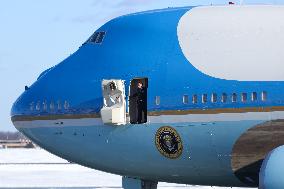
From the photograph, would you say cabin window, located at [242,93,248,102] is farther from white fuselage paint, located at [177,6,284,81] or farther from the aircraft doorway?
the aircraft doorway

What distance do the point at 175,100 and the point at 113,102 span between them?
2054mm

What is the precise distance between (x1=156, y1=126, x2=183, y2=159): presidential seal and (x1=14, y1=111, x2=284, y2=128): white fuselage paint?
0.27 meters

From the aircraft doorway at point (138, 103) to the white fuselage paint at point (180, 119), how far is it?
36 cm

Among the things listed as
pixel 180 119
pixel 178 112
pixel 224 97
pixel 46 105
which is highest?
pixel 224 97

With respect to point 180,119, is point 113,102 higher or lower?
higher

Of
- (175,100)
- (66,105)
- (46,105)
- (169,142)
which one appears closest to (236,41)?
(175,100)

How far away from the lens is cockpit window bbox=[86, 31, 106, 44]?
24.4 metres

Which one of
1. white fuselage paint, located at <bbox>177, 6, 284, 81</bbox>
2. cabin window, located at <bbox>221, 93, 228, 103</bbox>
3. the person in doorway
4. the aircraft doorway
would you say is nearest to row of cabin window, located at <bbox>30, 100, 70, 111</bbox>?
the aircraft doorway

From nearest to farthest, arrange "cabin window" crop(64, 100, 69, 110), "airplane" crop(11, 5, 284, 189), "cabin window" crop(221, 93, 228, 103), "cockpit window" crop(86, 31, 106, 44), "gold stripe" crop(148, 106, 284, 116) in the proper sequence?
"gold stripe" crop(148, 106, 284, 116), "airplane" crop(11, 5, 284, 189), "cabin window" crop(221, 93, 228, 103), "cabin window" crop(64, 100, 69, 110), "cockpit window" crop(86, 31, 106, 44)

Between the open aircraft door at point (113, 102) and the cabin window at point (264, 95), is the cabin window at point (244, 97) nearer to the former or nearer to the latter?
the cabin window at point (264, 95)

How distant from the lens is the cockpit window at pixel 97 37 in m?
24.4

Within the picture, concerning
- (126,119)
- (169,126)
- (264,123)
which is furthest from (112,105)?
(264,123)

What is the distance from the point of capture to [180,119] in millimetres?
21328

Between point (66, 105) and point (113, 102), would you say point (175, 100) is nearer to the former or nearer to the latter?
point (113, 102)
